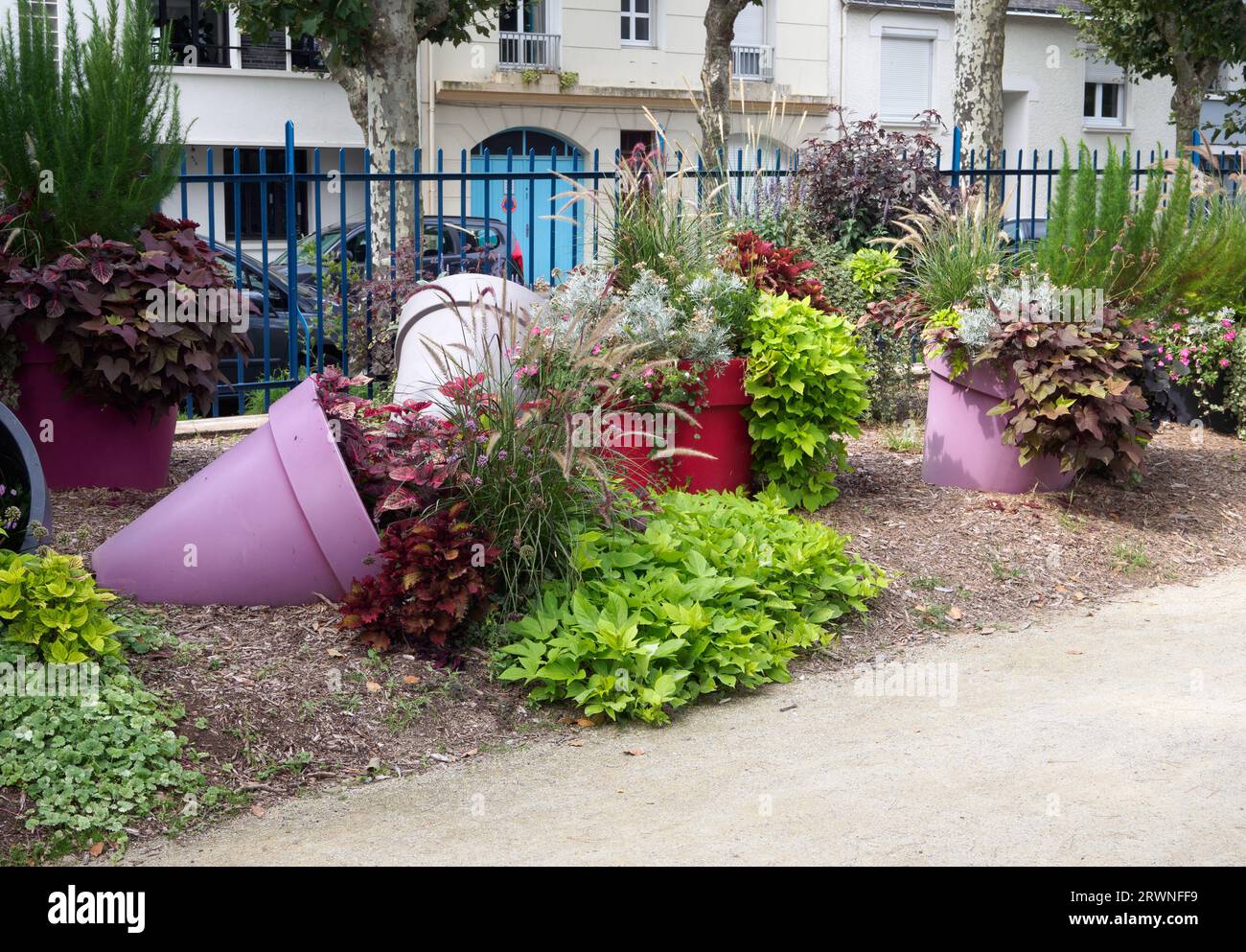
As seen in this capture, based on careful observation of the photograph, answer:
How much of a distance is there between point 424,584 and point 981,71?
11.1 meters

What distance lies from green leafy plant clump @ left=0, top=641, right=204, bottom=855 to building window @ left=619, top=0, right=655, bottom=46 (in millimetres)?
24771

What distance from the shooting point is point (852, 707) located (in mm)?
4883

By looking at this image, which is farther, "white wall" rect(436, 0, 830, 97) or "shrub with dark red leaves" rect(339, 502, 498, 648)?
"white wall" rect(436, 0, 830, 97)

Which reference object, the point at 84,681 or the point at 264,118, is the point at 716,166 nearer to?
the point at 84,681

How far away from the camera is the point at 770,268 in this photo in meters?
7.30

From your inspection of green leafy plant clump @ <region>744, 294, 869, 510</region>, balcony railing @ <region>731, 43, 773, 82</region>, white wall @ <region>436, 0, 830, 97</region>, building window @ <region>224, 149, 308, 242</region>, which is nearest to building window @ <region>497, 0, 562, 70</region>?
white wall @ <region>436, 0, 830, 97</region>

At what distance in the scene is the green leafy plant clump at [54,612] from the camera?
4238mm

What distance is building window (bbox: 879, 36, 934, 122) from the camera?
28391 millimetres

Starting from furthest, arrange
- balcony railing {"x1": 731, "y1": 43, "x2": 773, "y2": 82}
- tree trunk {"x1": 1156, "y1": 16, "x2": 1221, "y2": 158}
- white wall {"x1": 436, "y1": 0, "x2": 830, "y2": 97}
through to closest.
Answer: balcony railing {"x1": 731, "y1": 43, "x2": 773, "y2": 82}
white wall {"x1": 436, "y1": 0, "x2": 830, "y2": 97}
tree trunk {"x1": 1156, "y1": 16, "x2": 1221, "y2": 158}

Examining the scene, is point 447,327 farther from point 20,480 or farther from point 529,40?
point 529,40

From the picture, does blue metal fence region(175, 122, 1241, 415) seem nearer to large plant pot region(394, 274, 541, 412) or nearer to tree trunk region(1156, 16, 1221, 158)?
large plant pot region(394, 274, 541, 412)

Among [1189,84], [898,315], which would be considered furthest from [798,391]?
[1189,84]

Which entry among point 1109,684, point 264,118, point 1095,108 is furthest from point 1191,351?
point 1095,108

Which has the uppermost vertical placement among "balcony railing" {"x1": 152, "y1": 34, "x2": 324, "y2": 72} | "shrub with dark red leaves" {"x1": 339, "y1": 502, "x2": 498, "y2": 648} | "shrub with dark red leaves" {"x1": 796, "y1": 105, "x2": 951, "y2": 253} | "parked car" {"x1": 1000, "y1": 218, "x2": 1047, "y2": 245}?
"balcony railing" {"x1": 152, "y1": 34, "x2": 324, "y2": 72}
